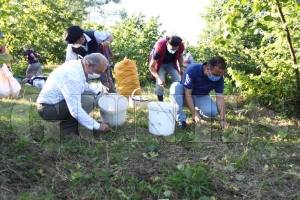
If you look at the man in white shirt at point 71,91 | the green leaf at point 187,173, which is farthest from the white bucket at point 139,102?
the green leaf at point 187,173

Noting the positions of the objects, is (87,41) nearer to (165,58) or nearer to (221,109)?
(165,58)

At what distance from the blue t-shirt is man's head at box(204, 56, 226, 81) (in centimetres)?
11

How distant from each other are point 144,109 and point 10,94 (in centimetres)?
269

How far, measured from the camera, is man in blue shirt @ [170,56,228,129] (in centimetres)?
375

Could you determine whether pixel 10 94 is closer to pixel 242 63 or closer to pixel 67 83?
pixel 67 83

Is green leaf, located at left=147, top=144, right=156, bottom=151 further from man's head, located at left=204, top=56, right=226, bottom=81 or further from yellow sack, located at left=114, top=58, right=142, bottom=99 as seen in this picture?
yellow sack, located at left=114, top=58, right=142, bottom=99

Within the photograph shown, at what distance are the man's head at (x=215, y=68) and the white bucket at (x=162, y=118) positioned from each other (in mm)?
622

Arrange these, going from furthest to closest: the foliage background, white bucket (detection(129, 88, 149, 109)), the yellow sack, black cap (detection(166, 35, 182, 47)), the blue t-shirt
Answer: the yellow sack → white bucket (detection(129, 88, 149, 109)) → black cap (detection(166, 35, 182, 47)) → the foliage background → the blue t-shirt

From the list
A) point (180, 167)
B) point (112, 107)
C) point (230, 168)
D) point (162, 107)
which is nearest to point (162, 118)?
point (162, 107)

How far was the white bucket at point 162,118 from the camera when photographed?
351cm

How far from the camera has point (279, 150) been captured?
3.30 m

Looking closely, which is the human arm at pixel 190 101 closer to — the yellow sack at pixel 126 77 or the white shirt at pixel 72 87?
the white shirt at pixel 72 87

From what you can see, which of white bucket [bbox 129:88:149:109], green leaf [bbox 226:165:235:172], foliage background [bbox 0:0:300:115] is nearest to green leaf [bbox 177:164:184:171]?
green leaf [bbox 226:165:235:172]

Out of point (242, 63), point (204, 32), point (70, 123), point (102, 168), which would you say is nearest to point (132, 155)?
point (102, 168)
